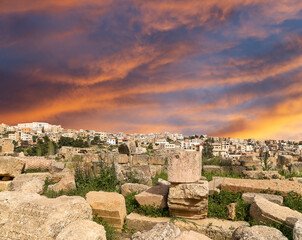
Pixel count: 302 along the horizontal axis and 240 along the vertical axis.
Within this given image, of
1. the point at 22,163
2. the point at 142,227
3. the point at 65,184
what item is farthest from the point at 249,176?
the point at 22,163

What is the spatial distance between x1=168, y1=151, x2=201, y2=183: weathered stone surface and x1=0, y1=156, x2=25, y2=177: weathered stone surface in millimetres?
6787

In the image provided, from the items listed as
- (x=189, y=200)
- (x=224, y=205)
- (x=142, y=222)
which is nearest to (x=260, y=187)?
(x=224, y=205)

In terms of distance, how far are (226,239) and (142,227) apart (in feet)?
6.27

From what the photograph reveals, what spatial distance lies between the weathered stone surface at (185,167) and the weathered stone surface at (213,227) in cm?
97

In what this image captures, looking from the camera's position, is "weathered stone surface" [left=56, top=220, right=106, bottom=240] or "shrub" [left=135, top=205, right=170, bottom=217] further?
"shrub" [left=135, top=205, right=170, bottom=217]

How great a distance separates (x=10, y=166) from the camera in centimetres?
936

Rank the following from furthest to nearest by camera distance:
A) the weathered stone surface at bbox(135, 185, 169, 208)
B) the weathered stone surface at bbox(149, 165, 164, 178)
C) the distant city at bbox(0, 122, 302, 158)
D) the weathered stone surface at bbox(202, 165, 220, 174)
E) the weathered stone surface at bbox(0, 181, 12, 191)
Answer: the distant city at bbox(0, 122, 302, 158) → the weathered stone surface at bbox(202, 165, 220, 174) → the weathered stone surface at bbox(149, 165, 164, 178) → the weathered stone surface at bbox(0, 181, 12, 191) → the weathered stone surface at bbox(135, 185, 169, 208)

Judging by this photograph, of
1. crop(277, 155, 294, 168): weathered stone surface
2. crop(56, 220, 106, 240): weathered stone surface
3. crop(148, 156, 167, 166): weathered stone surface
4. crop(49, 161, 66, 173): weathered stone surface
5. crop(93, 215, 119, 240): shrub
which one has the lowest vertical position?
crop(93, 215, 119, 240): shrub

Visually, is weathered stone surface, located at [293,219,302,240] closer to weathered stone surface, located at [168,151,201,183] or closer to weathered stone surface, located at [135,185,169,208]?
weathered stone surface, located at [168,151,201,183]

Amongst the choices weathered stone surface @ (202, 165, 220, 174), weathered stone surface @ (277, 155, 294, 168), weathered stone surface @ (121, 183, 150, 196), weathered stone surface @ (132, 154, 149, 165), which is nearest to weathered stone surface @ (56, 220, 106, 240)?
weathered stone surface @ (121, 183, 150, 196)

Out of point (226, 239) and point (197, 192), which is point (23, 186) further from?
point (226, 239)

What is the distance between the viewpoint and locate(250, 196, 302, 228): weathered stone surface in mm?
5180

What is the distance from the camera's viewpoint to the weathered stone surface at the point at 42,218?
3977 millimetres

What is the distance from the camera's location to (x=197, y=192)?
5641 mm
